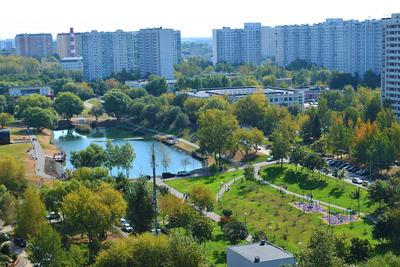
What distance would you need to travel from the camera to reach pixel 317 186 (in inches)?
688

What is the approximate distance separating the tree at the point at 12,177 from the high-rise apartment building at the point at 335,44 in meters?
26.6

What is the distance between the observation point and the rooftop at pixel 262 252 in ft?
33.7

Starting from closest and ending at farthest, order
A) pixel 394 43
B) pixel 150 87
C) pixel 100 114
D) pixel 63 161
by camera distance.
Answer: pixel 63 161 < pixel 394 43 < pixel 100 114 < pixel 150 87

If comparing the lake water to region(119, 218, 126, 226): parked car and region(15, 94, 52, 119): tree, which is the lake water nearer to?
region(15, 94, 52, 119): tree

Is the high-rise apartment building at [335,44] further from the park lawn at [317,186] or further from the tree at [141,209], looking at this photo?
the tree at [141,209]

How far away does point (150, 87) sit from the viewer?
1528 inches

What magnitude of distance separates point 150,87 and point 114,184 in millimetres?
23142

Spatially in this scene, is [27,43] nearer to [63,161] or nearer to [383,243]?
[63,161]

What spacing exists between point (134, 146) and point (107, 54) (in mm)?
24660

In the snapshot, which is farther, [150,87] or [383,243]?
[150,87]

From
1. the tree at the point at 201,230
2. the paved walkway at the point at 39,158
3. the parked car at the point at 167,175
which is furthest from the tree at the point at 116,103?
the tree at the point at 201,230

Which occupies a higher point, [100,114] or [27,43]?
[27,43]

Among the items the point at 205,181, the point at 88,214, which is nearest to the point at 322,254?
the point at 88,214

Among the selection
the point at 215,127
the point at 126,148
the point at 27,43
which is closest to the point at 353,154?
the point at 215,127
